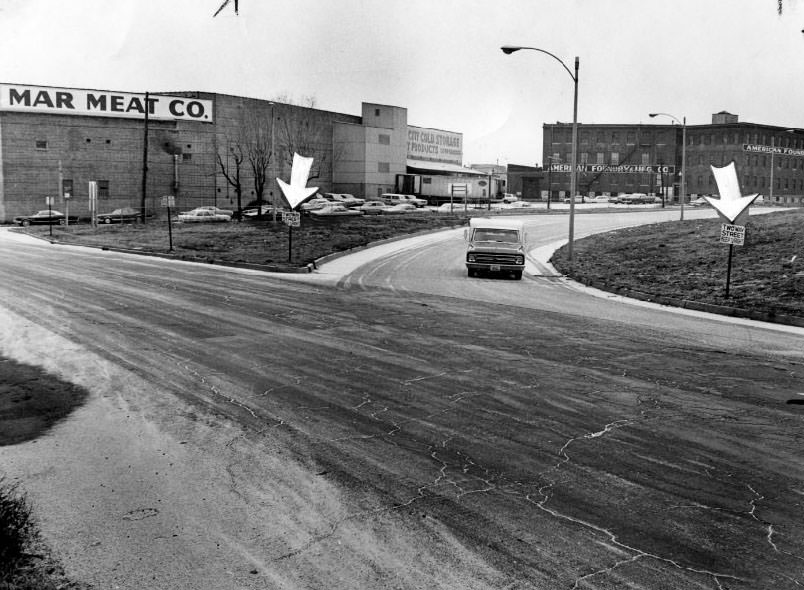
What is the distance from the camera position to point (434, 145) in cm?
10525

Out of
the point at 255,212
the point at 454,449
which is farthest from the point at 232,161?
the point at 454,449

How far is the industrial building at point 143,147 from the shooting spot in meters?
62.0

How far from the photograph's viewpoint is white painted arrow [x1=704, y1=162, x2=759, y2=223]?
67.3ft

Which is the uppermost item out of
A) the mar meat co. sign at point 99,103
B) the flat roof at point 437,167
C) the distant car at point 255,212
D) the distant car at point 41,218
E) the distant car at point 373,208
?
the mar meat co. sign at point 99,103

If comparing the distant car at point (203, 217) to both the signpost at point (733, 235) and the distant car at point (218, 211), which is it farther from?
the signpost at point (733, 235)

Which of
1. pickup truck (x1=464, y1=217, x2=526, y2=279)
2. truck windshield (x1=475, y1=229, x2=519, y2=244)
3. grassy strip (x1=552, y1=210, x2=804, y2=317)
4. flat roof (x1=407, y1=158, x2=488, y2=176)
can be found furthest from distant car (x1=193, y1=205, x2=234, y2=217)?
truck windshield (x1=475, y1=229, x2=519, y2=244)

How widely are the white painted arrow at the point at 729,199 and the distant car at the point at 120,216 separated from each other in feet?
173

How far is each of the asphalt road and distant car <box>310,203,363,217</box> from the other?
48.5 metres

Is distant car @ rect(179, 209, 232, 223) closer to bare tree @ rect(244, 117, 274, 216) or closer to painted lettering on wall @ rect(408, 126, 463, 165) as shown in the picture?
bare tree @ rect(244, 117, 274, 216)

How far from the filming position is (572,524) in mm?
5543

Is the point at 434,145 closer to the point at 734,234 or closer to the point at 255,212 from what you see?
the point at 255,212

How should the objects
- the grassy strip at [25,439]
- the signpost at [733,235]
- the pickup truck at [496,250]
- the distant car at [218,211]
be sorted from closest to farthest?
1. the grassy strip at [25,439]
2. the signpost at [733,235]
3. the pickup truck at [496,250]
4. the distant car at [218,211]

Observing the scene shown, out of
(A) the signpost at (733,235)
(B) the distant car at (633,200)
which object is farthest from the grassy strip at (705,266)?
(B) the distant car at (633,200)

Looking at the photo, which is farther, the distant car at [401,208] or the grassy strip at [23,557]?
the distant car at [401,208]
